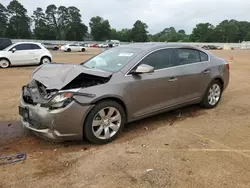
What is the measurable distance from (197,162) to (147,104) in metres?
1.39

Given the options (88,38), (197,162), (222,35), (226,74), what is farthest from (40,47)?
(222,35)

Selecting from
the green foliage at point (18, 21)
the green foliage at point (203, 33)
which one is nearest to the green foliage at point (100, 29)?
the green foliage at point (18, 21)

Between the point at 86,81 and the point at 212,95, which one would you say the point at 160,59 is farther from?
the point at 212,95

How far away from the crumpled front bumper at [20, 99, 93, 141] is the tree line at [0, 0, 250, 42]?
87140 millimetres

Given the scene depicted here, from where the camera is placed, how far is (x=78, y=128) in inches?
140

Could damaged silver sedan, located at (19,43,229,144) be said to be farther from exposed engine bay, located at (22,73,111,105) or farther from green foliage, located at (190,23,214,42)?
green foliage, located at (190,23,214,42)

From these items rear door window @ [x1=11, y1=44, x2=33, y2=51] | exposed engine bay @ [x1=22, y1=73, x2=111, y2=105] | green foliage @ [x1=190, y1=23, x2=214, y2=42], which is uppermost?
green foliage @ [x1=190, y1=23, x2=214, y2=42]

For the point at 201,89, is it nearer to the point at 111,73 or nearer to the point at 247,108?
the point at 247,108

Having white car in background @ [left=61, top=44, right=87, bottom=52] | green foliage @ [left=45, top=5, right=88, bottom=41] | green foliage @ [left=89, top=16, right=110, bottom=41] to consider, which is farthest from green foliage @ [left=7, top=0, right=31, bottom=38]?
white car in background @ [left=61, top=44, right=87, bottom=52]

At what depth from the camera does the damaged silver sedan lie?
3.50 metres

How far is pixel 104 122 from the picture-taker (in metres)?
3.79

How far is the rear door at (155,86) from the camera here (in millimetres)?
4141

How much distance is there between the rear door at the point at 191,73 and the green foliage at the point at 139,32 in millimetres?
107763

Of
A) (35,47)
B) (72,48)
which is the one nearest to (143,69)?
(35,47)
